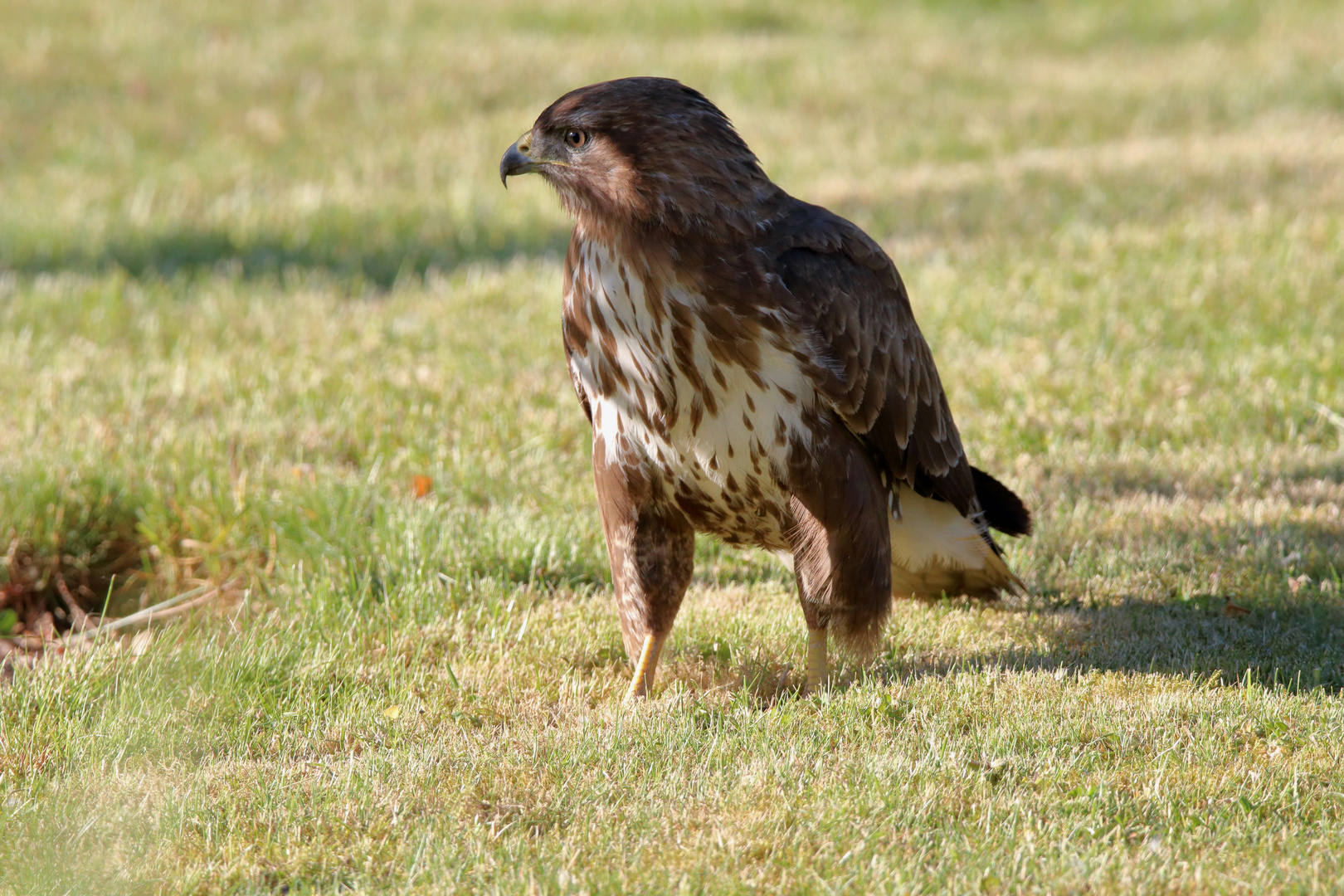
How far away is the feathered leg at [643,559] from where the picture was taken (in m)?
4.07

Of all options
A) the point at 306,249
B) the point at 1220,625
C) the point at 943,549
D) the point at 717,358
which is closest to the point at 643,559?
the point at 717,358

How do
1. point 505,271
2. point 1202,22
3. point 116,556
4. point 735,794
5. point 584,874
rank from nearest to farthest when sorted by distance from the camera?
point 584,874, point 735,794, point 116,556, point 505,271, point 1202,22

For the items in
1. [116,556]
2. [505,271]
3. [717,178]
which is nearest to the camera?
[717,178]

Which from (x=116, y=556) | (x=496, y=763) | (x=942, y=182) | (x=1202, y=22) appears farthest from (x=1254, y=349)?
(x=1202, y=22)

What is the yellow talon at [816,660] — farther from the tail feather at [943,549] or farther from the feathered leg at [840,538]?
the tail feather at [943,549]

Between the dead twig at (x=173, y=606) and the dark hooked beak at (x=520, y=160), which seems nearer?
the dark hooked beak at (x=520, y=160)

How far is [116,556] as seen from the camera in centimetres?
545

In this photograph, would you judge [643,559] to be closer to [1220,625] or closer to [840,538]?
[840,538]

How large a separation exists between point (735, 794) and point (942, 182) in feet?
25.2

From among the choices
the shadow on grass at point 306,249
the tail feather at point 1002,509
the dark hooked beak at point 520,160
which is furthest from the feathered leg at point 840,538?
the shadow on grass at point 306,249

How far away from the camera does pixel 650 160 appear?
376 cm

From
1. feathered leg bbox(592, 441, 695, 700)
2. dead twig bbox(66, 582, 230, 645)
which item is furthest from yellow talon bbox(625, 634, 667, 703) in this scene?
dead twig bbox(66, 582, 230, 645)

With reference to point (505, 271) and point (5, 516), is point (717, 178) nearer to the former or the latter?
point (5, 516)

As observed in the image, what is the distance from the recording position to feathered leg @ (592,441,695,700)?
13.4ft
